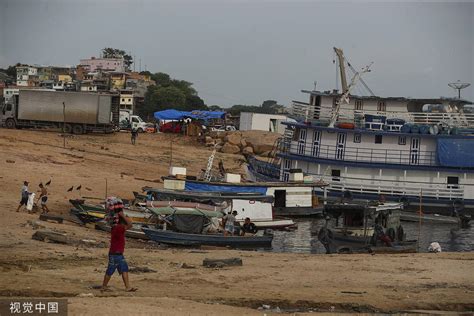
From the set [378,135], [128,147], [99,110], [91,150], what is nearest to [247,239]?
[378,135]

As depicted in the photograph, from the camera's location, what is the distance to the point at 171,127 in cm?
7681

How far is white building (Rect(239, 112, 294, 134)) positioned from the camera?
8206 cm

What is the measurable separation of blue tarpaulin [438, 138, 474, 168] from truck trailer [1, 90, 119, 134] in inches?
1141

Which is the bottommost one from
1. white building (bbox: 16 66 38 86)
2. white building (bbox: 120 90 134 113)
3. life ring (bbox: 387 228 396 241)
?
life ring (bbox: 387 228 396 241)

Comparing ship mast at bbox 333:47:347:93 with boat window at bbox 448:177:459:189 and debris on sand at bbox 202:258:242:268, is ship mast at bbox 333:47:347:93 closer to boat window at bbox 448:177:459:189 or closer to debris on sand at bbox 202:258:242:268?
boat window at bbox 448:177:459:189

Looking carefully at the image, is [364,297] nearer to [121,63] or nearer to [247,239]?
[247,239]

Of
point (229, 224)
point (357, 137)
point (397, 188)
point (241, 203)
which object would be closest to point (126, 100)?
point (357, 137)

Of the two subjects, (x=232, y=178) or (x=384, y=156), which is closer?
(x=232, y=178)

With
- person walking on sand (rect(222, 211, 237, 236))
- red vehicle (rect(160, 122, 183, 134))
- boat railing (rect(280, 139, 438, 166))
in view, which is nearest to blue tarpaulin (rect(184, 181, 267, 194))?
boat railing (rect(280, 139, 438, 166))

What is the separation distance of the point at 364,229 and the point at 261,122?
170 feet

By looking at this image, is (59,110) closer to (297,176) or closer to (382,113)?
(297,176)

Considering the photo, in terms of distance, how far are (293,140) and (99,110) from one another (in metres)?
22.2

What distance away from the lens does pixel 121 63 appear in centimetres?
13700

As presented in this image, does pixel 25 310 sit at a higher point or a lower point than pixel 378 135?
lower
